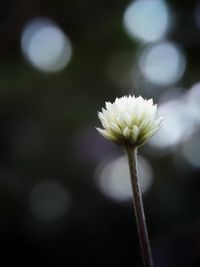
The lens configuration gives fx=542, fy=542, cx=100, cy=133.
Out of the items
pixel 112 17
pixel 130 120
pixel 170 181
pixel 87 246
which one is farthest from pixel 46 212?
pixel 130 120

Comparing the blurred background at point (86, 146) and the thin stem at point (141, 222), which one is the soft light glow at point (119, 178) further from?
the thin stem at point (141, 222)

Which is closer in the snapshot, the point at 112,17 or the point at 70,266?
the point at 70,266

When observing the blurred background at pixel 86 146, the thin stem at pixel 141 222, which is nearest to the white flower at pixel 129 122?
the thin stem at pixel 141 222

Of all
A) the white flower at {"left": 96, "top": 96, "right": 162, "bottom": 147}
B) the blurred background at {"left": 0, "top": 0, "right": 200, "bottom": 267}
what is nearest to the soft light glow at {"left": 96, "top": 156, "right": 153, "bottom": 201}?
the blurred background at {"left": 0, "top": 0, "right": 200, "bottom": 267}

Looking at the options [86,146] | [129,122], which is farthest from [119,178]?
[129,122]

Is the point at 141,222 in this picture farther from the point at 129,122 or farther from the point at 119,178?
the point at 119,178

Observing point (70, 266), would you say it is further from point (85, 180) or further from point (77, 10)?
point (77, 10)
